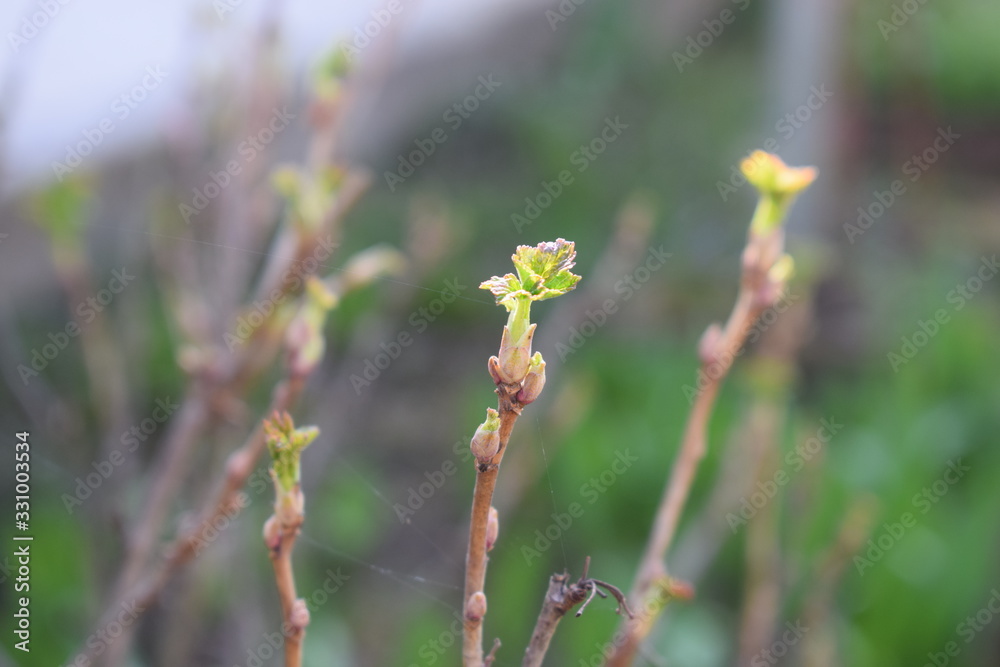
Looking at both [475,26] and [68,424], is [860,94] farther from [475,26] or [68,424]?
[68,424]

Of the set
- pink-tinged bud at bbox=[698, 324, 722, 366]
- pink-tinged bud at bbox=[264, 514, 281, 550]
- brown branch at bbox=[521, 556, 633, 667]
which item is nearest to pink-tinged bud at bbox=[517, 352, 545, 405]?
brown branch at bbox=[521, 556, 633, 667]

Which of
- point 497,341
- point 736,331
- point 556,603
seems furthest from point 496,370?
point 497,341

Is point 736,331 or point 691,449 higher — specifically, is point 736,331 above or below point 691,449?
above

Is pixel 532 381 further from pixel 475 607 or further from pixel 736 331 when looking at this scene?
pixel 736 331

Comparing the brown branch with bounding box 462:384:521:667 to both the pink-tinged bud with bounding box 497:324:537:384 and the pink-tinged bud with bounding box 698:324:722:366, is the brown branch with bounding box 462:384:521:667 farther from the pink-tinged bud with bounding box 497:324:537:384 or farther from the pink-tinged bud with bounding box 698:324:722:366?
the pink-tinged bud with bounding box 698:324:722:366

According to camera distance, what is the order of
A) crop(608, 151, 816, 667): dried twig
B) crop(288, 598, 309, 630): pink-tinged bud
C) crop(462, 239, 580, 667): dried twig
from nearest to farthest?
1. crop(462, 239, 580, 667): dried twig
2. crop(288, 598, 309, 630): pink-tinged bud
3. crop(608, 151, 816, 667): dried twig

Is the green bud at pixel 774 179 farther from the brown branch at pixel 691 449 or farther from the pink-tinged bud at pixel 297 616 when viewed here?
the pink-tinged bud at pixel 297 616
